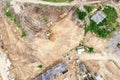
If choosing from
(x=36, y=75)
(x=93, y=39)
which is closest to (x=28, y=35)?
(x=36, y=75)

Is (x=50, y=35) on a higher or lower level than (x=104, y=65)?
higher

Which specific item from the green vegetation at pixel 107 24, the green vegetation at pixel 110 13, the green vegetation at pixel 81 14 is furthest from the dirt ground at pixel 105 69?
the green vegetation at pixel 81 14

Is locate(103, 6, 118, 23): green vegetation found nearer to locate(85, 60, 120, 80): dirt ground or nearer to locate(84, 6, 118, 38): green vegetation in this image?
locate(84, 6, 118, 38): green vegetation

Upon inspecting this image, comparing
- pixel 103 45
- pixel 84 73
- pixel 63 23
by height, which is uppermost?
pixel 63 23

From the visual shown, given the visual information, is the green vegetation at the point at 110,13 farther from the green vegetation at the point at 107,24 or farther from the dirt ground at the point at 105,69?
the dirt ground at the point at 105,69

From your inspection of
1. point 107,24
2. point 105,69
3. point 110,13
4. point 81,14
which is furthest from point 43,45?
point 110,13

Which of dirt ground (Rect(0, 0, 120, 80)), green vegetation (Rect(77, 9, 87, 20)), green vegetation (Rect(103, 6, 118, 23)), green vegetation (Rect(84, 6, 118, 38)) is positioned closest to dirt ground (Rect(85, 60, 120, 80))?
dirt ground (Rect(0, 0, 120, 80))

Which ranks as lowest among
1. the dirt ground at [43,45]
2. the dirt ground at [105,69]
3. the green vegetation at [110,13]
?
the dirt ground at [105,69]

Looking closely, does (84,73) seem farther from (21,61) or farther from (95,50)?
(21,61)

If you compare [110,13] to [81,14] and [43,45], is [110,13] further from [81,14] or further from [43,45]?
[43,45]
